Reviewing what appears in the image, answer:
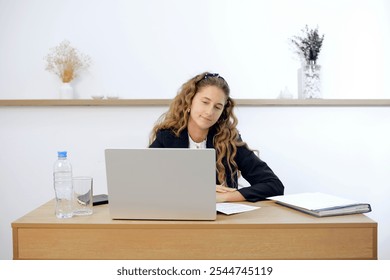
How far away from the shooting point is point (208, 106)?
1943mm

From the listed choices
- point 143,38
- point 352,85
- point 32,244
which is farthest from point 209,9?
point 32,244

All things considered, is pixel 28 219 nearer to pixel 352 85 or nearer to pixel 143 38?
pixel 143 38

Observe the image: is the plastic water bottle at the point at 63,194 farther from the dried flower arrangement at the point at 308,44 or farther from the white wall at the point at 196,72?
the dried flower arrangement at the point at 308,44

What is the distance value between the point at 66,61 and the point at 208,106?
1221 mm

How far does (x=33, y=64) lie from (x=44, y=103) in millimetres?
308

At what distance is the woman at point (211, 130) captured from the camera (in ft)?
6.40

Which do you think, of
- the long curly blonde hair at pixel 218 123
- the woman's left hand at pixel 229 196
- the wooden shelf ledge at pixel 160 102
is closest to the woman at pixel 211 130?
the long curly blonde hair at pixel 218 123

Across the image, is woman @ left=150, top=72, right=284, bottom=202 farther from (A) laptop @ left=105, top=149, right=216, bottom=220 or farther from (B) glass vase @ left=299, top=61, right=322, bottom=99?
(B) glass vase @ left=299, top=61, right=322, bottom=99

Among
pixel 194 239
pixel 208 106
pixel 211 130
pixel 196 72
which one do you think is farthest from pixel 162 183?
pixel 196 72

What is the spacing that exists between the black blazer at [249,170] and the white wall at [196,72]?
0.71 metres

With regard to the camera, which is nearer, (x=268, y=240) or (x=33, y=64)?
(x=268, y=240)

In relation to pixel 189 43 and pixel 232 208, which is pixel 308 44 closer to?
pixel 189 43

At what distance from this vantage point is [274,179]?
170cm

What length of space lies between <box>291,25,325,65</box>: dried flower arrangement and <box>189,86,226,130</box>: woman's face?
3.36ft
